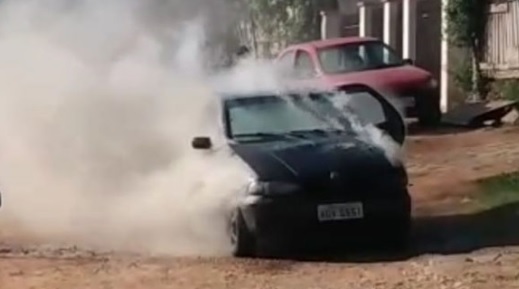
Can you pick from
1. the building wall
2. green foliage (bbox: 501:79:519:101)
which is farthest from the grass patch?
the building wall

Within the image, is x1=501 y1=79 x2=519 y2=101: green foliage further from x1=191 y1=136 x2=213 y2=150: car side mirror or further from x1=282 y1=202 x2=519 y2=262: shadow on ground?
x1=191 y1=136 x2=213 y2=150: car side mirror

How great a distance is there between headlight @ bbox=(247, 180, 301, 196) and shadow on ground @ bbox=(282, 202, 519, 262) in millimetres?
573

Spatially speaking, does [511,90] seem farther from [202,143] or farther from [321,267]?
[321,267]

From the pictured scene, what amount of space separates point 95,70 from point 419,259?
7.11m

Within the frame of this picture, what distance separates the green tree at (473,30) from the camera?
2514 cm

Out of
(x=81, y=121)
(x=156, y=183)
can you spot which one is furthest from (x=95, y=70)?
(x=156, y=183)

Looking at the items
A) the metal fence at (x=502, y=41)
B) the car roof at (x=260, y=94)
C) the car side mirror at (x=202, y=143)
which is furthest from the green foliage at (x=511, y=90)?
the car side mirror at (x=202, y=143)

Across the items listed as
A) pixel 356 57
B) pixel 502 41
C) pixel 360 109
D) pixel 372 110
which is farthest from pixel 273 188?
pixel 502 41

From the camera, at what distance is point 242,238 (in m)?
11.6

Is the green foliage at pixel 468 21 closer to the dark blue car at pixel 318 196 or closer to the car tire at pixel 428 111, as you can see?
the car tire at pixel 428 111

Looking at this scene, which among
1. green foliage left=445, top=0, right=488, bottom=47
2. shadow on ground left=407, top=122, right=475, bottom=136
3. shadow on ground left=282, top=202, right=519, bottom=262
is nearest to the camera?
shadow on ground left=282, top=202, right=519, bottom=262

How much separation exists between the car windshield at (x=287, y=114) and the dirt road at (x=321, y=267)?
4.17ft

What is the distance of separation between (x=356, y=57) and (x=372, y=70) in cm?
61

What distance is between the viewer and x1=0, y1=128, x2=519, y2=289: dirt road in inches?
399
